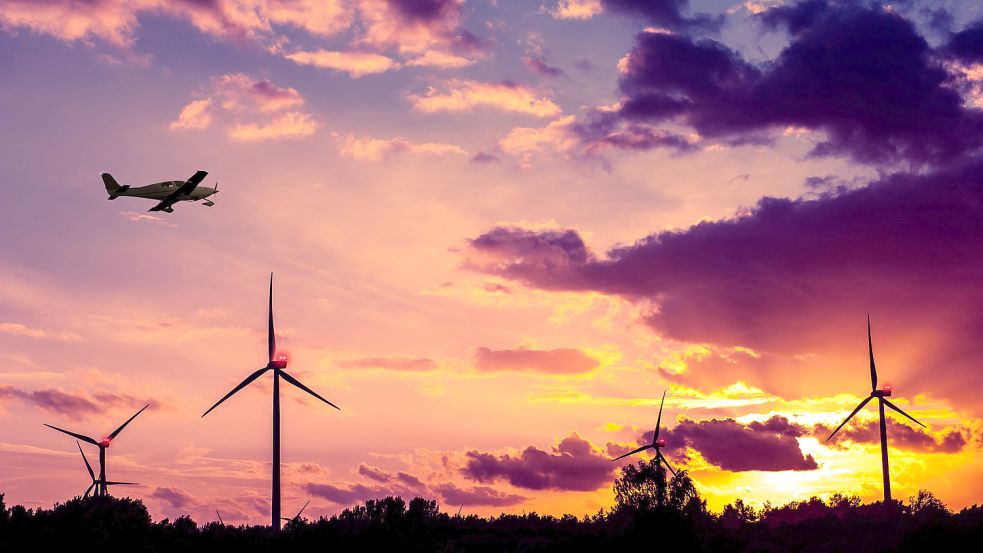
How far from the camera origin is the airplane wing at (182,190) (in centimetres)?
9606

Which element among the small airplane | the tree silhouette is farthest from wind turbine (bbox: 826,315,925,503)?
the small airplane

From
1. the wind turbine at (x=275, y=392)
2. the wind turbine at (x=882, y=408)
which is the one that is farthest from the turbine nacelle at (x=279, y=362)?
the wind turbine at (x=882, y=408)

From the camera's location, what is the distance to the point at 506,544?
14800 centimetres

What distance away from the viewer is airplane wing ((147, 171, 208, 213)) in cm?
9606

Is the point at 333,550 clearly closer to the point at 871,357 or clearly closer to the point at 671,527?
the point at 671,527

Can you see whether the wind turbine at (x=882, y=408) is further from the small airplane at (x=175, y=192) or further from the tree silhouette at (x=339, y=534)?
the small airplane at (x=175, y=192)

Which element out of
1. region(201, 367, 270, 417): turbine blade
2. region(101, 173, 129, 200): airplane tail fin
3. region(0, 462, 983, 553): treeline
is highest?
region(101, 173, 129, 200): airplane tail fin

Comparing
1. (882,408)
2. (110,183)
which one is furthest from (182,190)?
(882,408)

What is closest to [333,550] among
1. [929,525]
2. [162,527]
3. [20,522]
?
[162,527]

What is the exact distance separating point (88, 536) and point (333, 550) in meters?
24.4

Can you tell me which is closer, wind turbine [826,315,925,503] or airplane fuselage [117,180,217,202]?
airplane fuselage [117,180,217,202]

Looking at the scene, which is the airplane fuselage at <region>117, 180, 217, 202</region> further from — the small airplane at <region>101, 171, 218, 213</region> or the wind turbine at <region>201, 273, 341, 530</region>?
the wind turbine at <region>201, 273, 341, 530</region>

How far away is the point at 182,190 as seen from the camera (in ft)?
317

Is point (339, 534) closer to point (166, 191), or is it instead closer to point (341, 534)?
point (341, 534)
